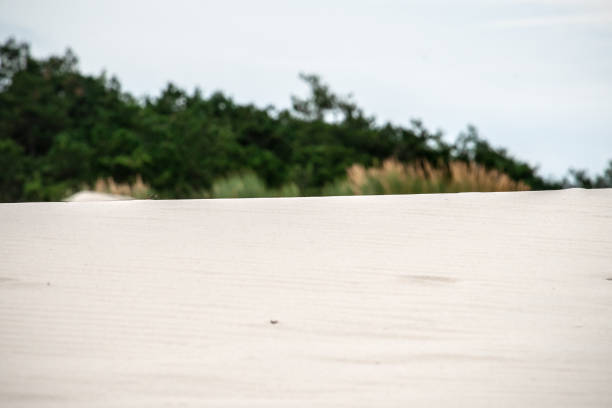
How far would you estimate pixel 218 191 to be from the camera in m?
12.4

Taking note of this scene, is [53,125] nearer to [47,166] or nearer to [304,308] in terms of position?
[47,166]

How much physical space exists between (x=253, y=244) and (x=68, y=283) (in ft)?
3.78

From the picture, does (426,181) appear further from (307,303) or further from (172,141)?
(172,141)

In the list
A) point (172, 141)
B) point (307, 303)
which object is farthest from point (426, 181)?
point (172, 141)

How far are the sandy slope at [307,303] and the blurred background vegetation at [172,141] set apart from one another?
42.1ft

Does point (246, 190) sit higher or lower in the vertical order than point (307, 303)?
higher

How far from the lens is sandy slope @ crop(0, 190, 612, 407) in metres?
2.46

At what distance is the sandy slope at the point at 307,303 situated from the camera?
2.46 m

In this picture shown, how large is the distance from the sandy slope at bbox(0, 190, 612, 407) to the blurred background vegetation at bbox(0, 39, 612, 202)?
1282cm

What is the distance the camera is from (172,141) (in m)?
24.5

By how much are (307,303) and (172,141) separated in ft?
71.8

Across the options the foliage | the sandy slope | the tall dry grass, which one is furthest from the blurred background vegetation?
the sandy slope

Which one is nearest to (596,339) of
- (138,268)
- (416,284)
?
(416,284)

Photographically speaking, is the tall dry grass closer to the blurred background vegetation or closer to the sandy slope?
the sandy slope
